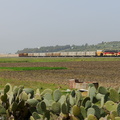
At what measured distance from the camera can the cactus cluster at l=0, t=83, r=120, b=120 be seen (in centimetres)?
419

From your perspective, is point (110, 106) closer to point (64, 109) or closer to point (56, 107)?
point (64, 109)

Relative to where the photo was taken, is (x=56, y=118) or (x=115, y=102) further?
(x=56, y=118)

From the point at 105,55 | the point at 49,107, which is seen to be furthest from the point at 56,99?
the point at 105,55

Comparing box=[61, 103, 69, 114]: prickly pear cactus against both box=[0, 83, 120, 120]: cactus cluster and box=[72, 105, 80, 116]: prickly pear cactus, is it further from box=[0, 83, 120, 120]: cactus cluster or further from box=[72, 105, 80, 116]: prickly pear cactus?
box=[72, 105, 80, 116]: prickly pear cactus

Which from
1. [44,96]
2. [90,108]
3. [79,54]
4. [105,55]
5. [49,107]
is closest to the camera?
[90,108]

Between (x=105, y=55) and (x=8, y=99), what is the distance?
117 meters

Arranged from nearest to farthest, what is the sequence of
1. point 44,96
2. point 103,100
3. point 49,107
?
point 103,100 < point 49,107 < point 44,96

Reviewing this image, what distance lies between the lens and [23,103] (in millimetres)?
5238

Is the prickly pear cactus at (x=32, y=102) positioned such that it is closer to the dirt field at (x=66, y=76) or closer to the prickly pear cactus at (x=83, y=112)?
the prickly pear cactus at (x=83, y=112)

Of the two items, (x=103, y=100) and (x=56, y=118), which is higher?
(x=103, y=100)

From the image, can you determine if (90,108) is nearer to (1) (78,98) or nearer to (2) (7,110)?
(1) (78,98)

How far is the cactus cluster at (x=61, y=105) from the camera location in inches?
165

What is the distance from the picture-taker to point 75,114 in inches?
172

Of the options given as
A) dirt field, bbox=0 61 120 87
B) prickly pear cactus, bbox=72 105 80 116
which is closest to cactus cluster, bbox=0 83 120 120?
prickly pear cactus, bbox=72 105 80 116
